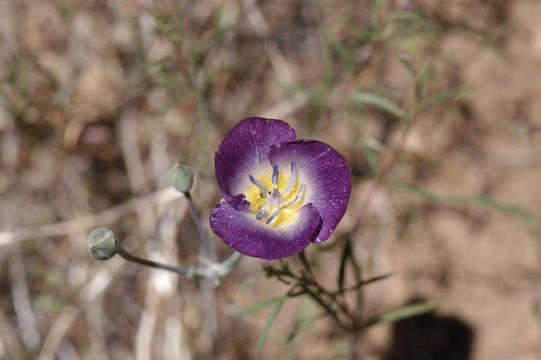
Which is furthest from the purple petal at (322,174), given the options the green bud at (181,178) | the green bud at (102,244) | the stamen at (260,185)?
the green bud at (102,244)

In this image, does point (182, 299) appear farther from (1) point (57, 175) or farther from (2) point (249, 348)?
(1) point (57, 175)

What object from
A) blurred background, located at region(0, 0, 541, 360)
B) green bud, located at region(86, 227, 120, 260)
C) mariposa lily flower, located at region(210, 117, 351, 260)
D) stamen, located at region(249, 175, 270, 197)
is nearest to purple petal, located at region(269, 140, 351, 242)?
mariposa lily flower, located at region(210, 117, 351, 260)

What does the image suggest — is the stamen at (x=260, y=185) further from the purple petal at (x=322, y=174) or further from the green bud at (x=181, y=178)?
the green bud at (x=181, y=178)

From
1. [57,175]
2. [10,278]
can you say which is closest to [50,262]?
[10,278]

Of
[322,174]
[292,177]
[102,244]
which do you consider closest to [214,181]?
[292,177]

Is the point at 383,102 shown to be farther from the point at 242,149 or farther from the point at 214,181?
the point at 214,181

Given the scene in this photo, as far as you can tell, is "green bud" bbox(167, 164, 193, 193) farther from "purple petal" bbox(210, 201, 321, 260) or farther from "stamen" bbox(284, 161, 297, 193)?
"stamen" bbox(284, 161, 297, 193)
